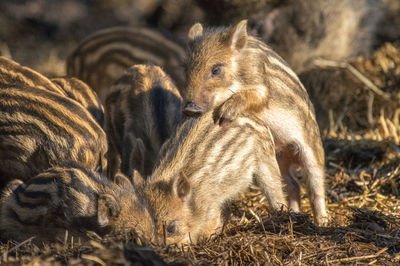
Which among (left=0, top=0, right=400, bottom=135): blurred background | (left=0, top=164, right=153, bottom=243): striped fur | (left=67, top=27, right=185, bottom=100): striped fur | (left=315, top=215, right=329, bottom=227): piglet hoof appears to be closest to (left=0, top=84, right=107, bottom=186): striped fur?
(left=0, top=164, right=153, bottom=243): striped fur

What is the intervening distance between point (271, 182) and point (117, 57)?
2616 mm

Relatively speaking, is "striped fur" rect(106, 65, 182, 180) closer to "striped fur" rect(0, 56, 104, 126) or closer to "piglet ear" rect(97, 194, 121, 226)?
"striped fur" rect(0, 56, 104, 126)

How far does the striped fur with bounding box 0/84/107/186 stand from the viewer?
3.94 metres

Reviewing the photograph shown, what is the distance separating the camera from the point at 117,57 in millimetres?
5980

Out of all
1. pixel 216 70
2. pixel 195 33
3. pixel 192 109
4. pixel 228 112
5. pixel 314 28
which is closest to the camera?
pixel 228 112

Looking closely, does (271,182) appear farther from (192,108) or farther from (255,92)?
(192,108)

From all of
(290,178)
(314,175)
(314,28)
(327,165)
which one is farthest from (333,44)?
(314,175)

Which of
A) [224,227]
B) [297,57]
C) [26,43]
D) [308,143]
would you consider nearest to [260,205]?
[308,143]

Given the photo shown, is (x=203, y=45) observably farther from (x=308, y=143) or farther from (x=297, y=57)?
(x=297, y=57)

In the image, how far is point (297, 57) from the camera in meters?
6.22

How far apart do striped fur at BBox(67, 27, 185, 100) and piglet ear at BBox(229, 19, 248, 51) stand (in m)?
1.87

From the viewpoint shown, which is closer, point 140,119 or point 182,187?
point 182,187

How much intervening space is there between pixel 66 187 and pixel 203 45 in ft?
4.48

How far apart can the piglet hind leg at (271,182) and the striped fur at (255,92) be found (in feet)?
0.93
